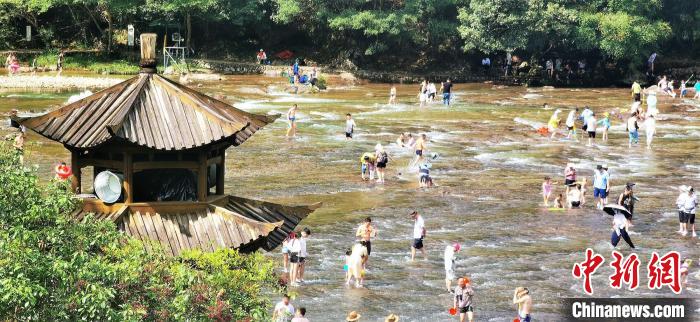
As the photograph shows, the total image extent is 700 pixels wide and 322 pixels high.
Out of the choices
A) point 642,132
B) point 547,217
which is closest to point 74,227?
point 547,217

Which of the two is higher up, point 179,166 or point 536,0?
Result: point 536,0

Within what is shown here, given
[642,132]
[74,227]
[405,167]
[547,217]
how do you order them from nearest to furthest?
[74,227] → [547,217] → [405,167] → [642,132]

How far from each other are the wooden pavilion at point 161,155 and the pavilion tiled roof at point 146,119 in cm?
1

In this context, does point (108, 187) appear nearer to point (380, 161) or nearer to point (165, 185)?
point (165, 185)

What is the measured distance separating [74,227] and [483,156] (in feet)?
97.3

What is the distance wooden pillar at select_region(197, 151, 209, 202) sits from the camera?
52.7ft

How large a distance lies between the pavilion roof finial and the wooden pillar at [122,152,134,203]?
1525 mm

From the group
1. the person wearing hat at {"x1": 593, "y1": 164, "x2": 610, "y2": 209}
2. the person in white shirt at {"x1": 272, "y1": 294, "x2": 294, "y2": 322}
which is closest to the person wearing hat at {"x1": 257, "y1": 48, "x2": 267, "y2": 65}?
the person wearing hat at {"x1": 593, "y1": 164, "x2": 610, "y2": 209}

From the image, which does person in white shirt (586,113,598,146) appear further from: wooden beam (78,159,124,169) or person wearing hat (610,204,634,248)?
wooden beam (78,159,124,169)

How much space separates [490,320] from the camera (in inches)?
854

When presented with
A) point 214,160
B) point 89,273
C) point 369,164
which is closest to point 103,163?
point 214,160

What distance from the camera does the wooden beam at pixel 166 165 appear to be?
15820 mm

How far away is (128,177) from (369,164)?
65.9 ft

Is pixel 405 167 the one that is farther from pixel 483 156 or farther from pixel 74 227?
pixel 74 227
